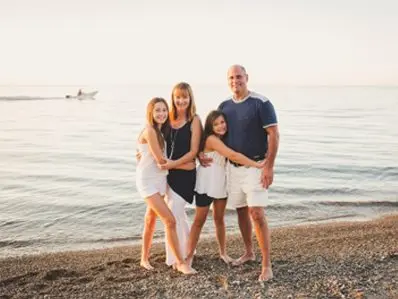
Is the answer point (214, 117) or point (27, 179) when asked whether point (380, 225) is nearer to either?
point (214, 117)

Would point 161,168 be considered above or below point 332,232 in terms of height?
above

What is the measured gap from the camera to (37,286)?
6.55 metres

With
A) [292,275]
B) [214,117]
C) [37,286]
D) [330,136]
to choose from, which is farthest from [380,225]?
[330,136]

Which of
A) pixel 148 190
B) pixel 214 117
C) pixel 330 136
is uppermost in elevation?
pixel 214 117

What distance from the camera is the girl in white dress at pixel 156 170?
6238 mm

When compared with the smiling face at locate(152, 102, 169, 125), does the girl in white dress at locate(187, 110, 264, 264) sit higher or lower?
lower

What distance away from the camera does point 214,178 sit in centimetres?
633

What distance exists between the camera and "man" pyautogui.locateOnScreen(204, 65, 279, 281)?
236 inches

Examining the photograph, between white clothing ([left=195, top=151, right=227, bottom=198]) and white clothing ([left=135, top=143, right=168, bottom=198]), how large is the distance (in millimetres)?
530

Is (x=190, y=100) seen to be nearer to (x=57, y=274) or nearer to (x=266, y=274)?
(x=266, y=274)

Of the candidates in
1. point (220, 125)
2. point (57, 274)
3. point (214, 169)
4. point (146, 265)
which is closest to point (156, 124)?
point (220, 125)

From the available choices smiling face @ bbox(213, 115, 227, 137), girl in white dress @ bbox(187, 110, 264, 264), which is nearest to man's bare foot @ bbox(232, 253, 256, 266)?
girl in white dress @ bbox(187, 110, 264, 264)

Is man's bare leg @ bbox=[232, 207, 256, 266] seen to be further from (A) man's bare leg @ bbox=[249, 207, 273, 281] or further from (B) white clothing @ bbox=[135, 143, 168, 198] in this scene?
(B) white clothing @ bbox=[135, 143, 168, 198]

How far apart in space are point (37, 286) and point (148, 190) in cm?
197
